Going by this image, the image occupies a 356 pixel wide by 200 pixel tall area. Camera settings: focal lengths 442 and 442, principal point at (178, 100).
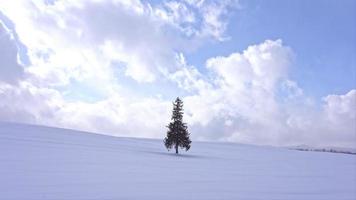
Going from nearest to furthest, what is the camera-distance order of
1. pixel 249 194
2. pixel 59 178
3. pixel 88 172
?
1. pixel 249 194
2. pixel 59 178
3. pixel 88 172

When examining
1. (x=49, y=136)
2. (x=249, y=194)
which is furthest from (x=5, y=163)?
(x=49, y=136)

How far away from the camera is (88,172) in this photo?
27859mm

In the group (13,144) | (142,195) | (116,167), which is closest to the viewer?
(142,195)

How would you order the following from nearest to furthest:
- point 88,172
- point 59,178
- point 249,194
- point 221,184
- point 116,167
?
point 249,194 → point 59,178 → point 221,184 → point 88,172 → point 116,167

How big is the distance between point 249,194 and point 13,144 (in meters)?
28.3

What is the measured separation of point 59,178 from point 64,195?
5.66m

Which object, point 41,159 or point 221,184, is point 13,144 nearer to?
point 41,159

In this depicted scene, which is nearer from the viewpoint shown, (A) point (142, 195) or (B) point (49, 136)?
(A) point (142, 195)

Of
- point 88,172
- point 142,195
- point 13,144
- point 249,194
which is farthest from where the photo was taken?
point 13,144

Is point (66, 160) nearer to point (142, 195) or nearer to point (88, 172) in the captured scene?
point (88, 172)

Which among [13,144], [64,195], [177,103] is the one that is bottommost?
[64,195]

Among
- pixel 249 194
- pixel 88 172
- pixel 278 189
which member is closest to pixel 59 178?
pixel 88 172

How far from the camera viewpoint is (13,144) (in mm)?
42781

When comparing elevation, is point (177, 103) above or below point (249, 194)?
above
